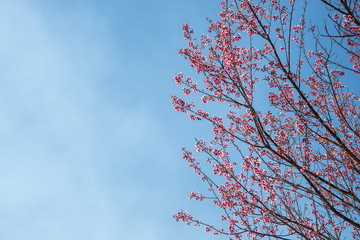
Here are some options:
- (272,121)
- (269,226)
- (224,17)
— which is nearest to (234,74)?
(224,17)

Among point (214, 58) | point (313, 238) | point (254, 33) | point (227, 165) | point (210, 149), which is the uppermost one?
point (214, 58)

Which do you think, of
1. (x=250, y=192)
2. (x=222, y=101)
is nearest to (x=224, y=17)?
(x=222, y=101)

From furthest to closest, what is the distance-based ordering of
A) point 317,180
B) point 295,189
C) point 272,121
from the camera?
point 272,121, point 295,189, point 317,180

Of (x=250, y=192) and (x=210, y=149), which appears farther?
(x=210, y=149)

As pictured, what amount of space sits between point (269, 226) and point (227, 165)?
1.77m

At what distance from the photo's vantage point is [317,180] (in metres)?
5.40

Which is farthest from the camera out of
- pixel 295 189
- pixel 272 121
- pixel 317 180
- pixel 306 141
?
pixel 272 121

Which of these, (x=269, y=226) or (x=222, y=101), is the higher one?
(x=222, y=101)

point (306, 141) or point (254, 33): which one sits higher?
point (254, 33)

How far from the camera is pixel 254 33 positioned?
5.72 meters

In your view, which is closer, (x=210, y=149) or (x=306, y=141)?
(x=306, y=141)

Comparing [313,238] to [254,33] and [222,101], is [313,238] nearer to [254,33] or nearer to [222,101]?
[222,101]

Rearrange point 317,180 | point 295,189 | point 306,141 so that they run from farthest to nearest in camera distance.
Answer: point 306,141
point 295,189
point 317,180

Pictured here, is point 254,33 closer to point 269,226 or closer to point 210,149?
point 210,149
